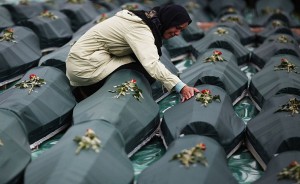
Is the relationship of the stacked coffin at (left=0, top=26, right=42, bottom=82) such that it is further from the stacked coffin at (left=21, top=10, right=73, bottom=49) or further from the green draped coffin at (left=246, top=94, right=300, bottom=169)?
the green draped coffin at (left=246, top=94, right=300, bottom=169)

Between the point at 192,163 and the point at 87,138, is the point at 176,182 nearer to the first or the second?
the point at 192,163

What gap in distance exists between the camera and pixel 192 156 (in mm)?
2209

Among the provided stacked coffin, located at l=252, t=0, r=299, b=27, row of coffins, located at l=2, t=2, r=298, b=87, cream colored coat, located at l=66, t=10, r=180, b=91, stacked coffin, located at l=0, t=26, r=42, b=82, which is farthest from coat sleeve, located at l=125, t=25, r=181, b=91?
stacked coffin, located at l=252, t=0, r=299, b=27

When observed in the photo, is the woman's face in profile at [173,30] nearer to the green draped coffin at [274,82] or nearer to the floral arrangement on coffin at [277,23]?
the green draped coffin at [274,82]

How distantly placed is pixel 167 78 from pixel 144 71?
27 centimetres

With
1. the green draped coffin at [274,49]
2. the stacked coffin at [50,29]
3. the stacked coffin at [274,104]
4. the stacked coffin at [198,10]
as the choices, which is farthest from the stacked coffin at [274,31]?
the stacked coffin at [50,29]

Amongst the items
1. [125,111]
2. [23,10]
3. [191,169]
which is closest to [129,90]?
[125,111]

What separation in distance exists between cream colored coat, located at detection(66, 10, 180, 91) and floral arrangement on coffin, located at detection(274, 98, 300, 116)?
80cm

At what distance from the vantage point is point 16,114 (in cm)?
264

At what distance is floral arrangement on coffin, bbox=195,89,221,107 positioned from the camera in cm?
274

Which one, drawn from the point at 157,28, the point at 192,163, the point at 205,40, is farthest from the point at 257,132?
the point at 205,40

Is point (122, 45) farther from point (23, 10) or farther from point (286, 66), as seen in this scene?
point (23, 10)

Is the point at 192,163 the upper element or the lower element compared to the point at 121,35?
lower

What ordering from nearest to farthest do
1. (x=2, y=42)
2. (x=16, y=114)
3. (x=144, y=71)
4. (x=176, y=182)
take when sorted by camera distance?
(x=176, y=182), (x=16, y=114), (x=144, y=71), (x=2, y=42)
